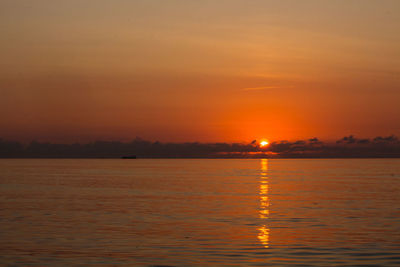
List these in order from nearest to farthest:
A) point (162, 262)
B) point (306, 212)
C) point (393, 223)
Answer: point (162, 262), point (393, 223), point (306, 212)

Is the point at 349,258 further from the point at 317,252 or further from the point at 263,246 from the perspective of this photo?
the point at 263,246

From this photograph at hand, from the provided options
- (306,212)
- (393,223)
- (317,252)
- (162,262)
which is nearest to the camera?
(162,262)

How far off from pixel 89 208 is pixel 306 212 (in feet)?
71.8

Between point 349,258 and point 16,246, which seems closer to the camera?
point 349,258

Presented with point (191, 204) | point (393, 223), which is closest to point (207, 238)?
point (393, 223)

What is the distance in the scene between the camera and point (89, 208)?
57219mm

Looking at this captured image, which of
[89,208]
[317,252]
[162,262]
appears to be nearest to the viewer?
[162,262]

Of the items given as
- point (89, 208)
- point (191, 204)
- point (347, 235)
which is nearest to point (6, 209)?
point (89, 208)

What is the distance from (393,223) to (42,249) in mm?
27672

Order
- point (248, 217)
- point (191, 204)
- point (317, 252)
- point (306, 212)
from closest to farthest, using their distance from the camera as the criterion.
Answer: point (317, 252) → point (248, 217) → point (306, 212) → point (191, 204)

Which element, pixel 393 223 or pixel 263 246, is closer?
pixel 263 246

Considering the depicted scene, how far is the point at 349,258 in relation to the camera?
3031 centimetres

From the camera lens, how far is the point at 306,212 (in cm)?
5325

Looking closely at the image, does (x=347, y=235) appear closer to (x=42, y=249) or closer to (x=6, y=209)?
(x=42, y=249)
